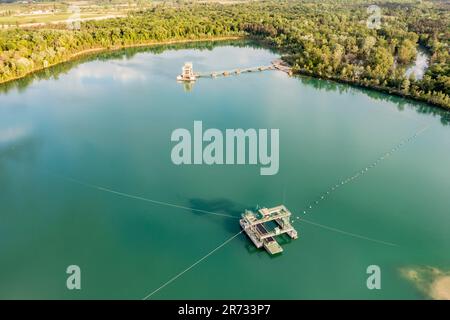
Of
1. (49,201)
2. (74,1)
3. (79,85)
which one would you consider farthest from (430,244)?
(74,1)

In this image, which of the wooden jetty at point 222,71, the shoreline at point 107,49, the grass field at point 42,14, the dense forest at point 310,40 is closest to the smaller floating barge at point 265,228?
the dense forest at point 310,40

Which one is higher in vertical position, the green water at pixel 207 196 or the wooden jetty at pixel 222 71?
the wooden jetty at pixel 222 71

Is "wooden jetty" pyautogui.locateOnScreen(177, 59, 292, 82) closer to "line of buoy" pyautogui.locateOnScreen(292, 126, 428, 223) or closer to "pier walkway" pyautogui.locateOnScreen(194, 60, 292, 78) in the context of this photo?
"pier walkway" pyautogui.locateOnScreen(194, 60, 292, 78)

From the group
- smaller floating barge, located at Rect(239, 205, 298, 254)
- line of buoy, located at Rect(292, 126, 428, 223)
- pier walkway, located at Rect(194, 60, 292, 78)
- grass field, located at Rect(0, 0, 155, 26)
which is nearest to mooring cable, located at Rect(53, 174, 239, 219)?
smaller floating barge, located at Rect(239, 205, 298, 254)

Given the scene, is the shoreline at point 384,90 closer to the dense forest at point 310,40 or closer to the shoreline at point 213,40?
the shoreline at point 213,40

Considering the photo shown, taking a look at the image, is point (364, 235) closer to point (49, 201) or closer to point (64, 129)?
point (49, 201)
